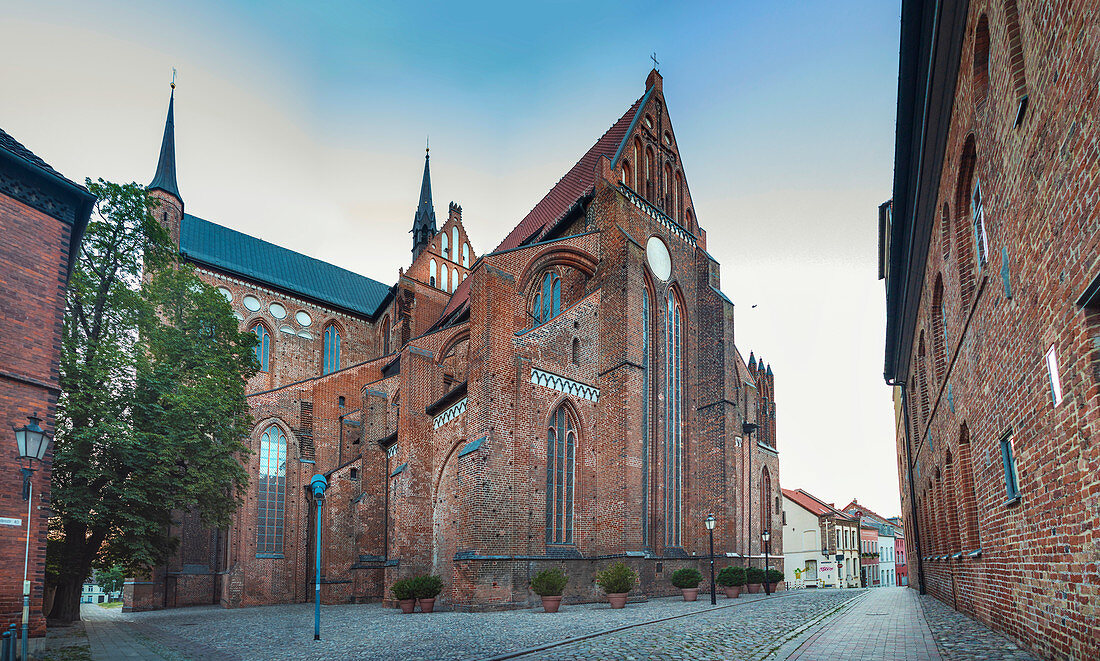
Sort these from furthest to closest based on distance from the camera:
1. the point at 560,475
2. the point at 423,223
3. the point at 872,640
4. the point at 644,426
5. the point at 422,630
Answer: the point at 423,223 → the point at 644,426 → the point at 560,475 → the point at 422,630 → the point at 872,640

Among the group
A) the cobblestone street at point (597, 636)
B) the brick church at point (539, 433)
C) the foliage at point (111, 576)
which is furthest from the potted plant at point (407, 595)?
the foliage at point (111, 576)

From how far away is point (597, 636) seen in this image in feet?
38.7

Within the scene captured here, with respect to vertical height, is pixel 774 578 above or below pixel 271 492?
below

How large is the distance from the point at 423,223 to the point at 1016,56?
46.1 meters

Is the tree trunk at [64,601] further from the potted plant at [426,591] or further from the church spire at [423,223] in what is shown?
the church spire at [423,223]

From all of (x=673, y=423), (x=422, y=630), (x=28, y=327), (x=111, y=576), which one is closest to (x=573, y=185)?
(x=673, y=423)

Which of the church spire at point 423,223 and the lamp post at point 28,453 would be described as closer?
the lamp post at point 28,453

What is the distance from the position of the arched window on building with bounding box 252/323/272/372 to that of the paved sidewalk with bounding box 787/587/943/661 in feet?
97.7

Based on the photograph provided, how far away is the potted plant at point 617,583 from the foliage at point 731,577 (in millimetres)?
6263

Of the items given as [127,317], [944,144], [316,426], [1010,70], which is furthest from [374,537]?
[1010,70]

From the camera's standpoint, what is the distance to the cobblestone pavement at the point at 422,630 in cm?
1122

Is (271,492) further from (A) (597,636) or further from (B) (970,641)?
(B) (970,641)

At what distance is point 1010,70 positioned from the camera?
5.95 m

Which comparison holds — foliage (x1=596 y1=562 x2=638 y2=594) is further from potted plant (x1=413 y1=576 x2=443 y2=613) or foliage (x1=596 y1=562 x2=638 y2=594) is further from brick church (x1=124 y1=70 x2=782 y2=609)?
potted plant (x1=413 y1=576 x2=443 y2=613)
